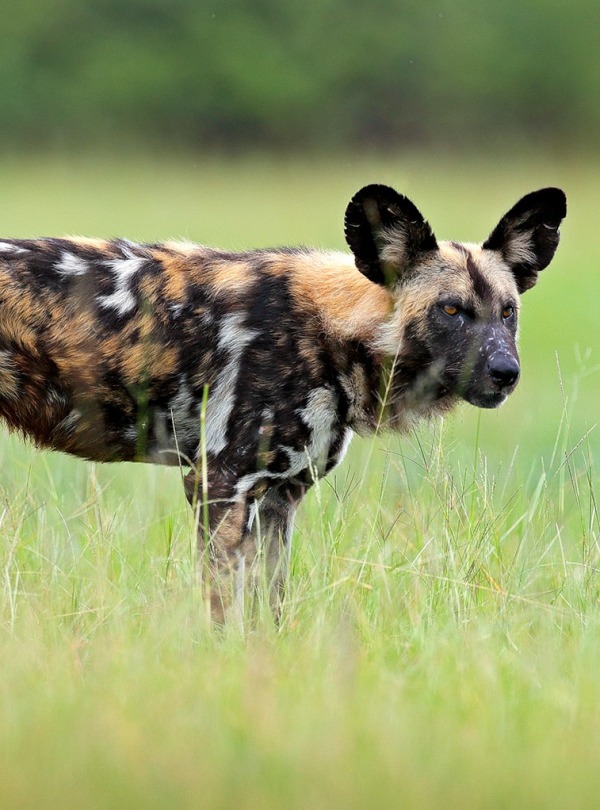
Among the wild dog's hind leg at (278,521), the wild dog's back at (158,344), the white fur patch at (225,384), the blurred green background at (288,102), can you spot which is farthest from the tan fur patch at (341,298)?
the blurred green background at (288,102)

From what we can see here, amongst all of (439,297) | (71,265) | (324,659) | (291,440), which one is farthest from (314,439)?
(324,659)

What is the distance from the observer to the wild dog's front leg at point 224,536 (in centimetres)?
358

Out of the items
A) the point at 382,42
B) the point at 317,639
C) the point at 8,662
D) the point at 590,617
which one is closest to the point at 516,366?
the point at 590,617

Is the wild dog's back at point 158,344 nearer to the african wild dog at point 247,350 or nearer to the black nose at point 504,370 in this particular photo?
the african wild dog at point 247,350

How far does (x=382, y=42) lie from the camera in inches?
1088

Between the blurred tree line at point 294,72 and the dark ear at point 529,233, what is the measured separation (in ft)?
70.1

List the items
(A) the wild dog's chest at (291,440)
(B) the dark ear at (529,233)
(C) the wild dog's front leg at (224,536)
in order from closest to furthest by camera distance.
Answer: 1. (C) the wild dog's front leg at (224,536)
2. (A) the wild dog's chest at (291,440)
3. (B) the dark ear at (529,233)

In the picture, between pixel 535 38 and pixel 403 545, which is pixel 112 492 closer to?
pixel 403 545

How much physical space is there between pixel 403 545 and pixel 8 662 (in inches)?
62.2

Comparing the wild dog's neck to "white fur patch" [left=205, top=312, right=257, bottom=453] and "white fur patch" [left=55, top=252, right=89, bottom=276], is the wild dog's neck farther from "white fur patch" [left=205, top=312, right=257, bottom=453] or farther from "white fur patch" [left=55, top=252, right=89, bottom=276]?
"white fur patch" [left=55, top=252, right=89, bottom=276]

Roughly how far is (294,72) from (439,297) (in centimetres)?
2370

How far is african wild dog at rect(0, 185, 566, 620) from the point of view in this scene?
12.3ft

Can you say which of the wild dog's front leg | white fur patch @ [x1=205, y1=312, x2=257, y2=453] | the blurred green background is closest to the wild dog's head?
white fur patch @ [x1=205, y1=312, x2=257, y2=453]

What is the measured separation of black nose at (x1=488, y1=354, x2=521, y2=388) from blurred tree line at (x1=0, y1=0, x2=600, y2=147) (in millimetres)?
21829
